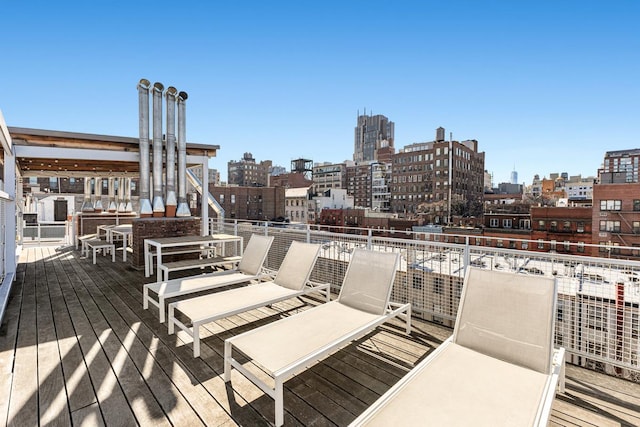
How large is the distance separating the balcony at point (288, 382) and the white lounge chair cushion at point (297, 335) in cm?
35

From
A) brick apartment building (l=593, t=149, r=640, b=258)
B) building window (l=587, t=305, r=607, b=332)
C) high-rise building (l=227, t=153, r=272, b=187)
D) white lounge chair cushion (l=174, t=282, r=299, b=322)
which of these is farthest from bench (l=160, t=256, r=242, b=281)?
high-rise building (l=227, t=153, r=272, b=187)

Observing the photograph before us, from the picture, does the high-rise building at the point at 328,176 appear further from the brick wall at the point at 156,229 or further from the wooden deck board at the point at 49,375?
the wooden deck board at the point at 49,375

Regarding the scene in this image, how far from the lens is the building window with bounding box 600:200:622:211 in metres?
28.2

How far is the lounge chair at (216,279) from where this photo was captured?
13.5 feet

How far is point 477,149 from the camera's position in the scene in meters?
Result: 64.2

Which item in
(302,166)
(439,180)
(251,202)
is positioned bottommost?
(251,202)

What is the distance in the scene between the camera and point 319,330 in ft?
9.53

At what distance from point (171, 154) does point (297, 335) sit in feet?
23.1

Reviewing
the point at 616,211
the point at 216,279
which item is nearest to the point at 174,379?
the point at 216,279

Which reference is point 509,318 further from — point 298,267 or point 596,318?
point 298,267

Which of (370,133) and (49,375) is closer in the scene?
(49,375)

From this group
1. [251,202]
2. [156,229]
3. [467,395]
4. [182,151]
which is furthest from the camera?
[251,202]

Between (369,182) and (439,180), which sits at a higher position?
(369,182)

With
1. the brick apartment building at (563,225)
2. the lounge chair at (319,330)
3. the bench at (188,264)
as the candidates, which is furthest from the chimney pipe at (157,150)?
the brick apartment building at (563,225)
